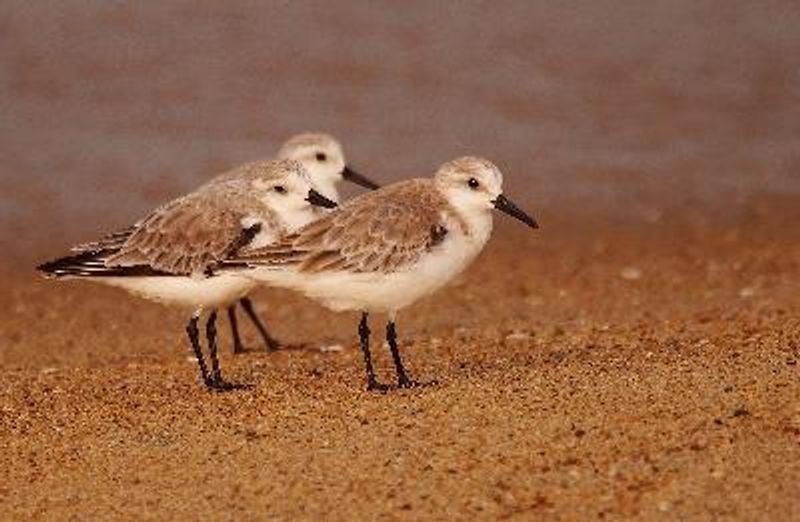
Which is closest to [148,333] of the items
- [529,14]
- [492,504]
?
[492,504]

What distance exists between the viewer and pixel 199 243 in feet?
31.2

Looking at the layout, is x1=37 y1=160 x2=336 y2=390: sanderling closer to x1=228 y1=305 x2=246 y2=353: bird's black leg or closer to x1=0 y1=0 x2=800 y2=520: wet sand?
x1=0 y1=0 x2=800 y2=520: wet sand

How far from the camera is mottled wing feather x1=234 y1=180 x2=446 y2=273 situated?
8.85 m

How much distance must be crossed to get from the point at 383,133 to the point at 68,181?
10.3 ft

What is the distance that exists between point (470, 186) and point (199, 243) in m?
1.50

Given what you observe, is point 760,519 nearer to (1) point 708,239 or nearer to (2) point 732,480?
(2) point 732,480

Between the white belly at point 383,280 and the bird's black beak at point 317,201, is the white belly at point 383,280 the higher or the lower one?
the lower one

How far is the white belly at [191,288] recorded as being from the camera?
9500 mm

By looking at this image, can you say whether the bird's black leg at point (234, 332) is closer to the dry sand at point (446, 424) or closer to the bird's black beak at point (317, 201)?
the dry sand at point (446, 424)

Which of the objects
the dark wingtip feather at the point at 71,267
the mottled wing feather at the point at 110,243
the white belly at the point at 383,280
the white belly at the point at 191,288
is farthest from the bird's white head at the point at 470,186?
→ the dark wingtip feather at the point at 71,267

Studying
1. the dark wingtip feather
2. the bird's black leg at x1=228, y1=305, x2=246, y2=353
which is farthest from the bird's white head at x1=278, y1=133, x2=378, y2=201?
the dark wingtip feather

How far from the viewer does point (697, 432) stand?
7.79m

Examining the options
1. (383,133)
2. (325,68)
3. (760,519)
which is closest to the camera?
(760,519)

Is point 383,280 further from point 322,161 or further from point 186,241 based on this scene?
point 322,161
